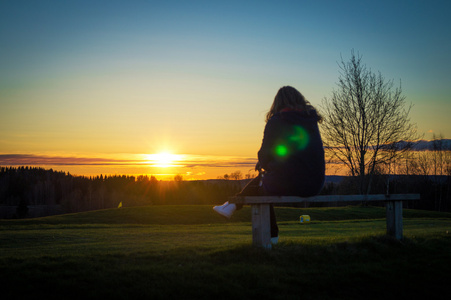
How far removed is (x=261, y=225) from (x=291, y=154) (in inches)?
45.8

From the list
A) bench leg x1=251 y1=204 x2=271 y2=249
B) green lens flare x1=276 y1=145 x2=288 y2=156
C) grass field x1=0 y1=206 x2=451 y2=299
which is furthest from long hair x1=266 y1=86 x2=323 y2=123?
grass field x1=0 y1=206 x2=451 y2=299

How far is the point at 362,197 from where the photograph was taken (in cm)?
666

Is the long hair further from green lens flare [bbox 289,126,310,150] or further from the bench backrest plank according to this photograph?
the bench backrest plank

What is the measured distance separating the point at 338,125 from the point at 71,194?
11141 centimetres

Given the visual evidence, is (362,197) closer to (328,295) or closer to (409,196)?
(409,196)

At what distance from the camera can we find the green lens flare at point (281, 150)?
5.43 metres

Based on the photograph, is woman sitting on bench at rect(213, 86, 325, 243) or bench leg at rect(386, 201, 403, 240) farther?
bench leg at rect(386, 201, 403, 240)

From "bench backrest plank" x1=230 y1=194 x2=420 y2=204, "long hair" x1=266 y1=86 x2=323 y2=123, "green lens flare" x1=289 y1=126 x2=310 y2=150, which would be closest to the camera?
"bench backrest plank" x1=230 y1=194 x2=420 y2=204

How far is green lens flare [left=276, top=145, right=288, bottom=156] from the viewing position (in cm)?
543

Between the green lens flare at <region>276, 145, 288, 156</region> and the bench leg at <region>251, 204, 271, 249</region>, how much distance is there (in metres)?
0.82

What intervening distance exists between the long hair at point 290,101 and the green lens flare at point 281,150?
22.3 inches

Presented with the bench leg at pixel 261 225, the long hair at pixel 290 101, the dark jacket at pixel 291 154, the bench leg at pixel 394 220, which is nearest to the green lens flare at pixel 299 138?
the dark jacket at pixel 291 154

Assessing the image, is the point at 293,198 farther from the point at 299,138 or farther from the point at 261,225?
the point at 299,138

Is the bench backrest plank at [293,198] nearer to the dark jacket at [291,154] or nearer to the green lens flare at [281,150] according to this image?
the dark jacket at [291,154]
